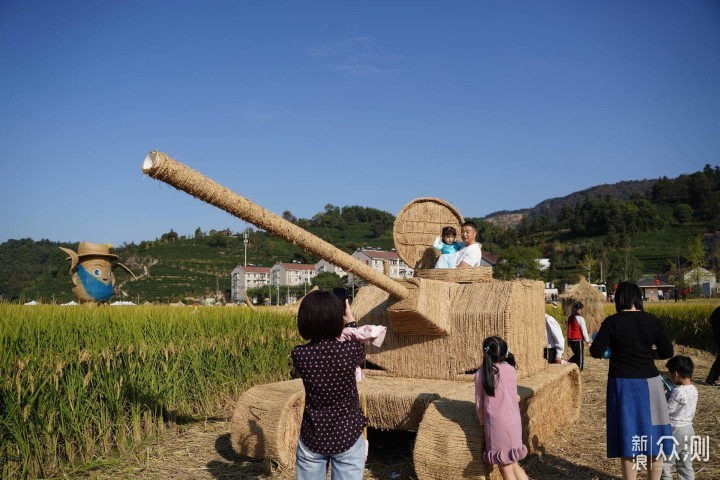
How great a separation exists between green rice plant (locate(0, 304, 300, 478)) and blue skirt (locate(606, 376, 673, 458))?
4.22 m

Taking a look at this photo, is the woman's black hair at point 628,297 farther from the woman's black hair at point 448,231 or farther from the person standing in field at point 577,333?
the person standing in field at point 577,333

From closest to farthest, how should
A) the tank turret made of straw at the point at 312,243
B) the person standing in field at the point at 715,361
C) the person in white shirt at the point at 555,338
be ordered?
the tank turret made of straw at the point at 312,243 < the person in white shirt at the point at 555,338 < the person standing in field at the point at 715,361

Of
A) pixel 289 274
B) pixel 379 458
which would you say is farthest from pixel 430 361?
pixel 289 274

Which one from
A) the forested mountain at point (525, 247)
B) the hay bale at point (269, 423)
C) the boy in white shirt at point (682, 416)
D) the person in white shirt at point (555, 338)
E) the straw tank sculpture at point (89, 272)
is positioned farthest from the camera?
the forested mountain at point (525, 247)

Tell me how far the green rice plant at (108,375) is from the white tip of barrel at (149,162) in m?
2.27

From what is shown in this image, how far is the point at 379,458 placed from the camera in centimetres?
597

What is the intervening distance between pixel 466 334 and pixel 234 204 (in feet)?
10.1

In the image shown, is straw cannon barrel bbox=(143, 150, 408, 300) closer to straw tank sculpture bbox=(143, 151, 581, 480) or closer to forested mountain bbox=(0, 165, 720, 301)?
straw tank sculpture bbox=(143, 151, 581, 480)

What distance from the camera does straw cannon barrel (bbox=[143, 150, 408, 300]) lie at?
3.41m

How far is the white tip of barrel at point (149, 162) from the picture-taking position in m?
3.36

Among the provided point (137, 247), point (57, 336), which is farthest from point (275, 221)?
point (137, 247)

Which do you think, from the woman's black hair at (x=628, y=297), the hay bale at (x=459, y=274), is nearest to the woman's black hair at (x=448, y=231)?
the hay bale at (x=459, y=274)

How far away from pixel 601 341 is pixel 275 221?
2.52 metres

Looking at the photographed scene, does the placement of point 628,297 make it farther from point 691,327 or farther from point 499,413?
point 691,327
